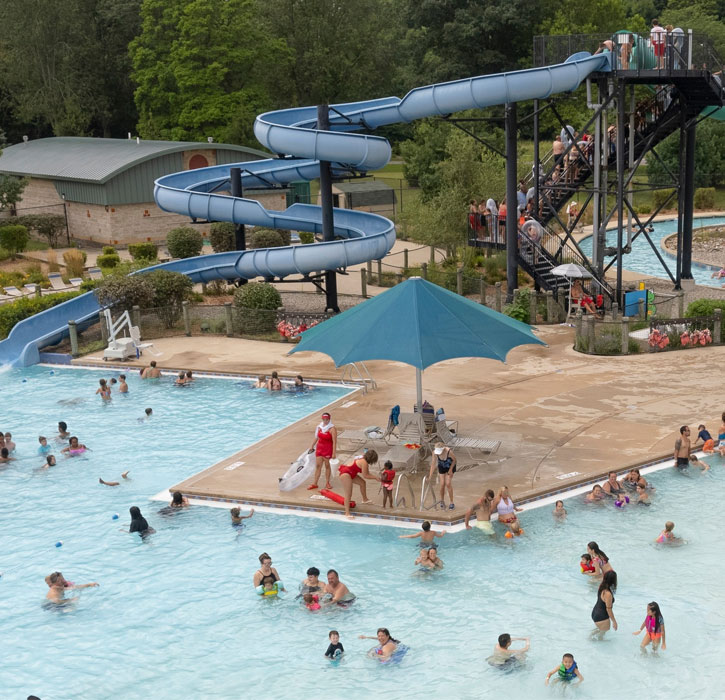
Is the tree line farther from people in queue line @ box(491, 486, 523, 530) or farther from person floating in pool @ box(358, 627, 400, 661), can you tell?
A: person floating in pool @ box(358, 627, 400, 661)

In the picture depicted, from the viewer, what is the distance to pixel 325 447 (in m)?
17.0

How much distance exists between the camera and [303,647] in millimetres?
12852

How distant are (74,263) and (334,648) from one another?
28037mm

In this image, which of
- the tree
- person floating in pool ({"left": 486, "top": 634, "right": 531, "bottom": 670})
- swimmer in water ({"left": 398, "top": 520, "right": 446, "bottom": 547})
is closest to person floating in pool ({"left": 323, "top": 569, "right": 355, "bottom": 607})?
swimmer in water ({"left": 398, "top": 520, "right": 446, "bottom": 547})

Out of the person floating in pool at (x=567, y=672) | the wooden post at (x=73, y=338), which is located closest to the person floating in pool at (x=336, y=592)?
the person floating in pool at (x=567, y=672)

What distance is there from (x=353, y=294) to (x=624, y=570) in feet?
62.7

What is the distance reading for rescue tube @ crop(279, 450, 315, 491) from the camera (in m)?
A: 16.9

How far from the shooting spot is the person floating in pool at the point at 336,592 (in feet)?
44.6

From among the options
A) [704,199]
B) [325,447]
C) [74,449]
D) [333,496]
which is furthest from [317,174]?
[704,199]

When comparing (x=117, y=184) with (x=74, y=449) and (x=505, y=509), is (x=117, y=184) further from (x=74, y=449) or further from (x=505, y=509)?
(x=505, y=509)

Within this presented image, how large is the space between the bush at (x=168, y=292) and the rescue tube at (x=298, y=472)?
1236cm

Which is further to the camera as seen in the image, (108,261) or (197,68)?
(197,68)

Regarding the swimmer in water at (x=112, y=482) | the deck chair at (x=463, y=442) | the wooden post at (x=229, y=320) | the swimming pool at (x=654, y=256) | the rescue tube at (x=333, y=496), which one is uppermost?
the swimming pool at (x=654, y=256)

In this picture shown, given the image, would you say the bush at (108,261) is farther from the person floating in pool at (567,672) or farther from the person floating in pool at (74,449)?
the person floating in pool at (567,672)
